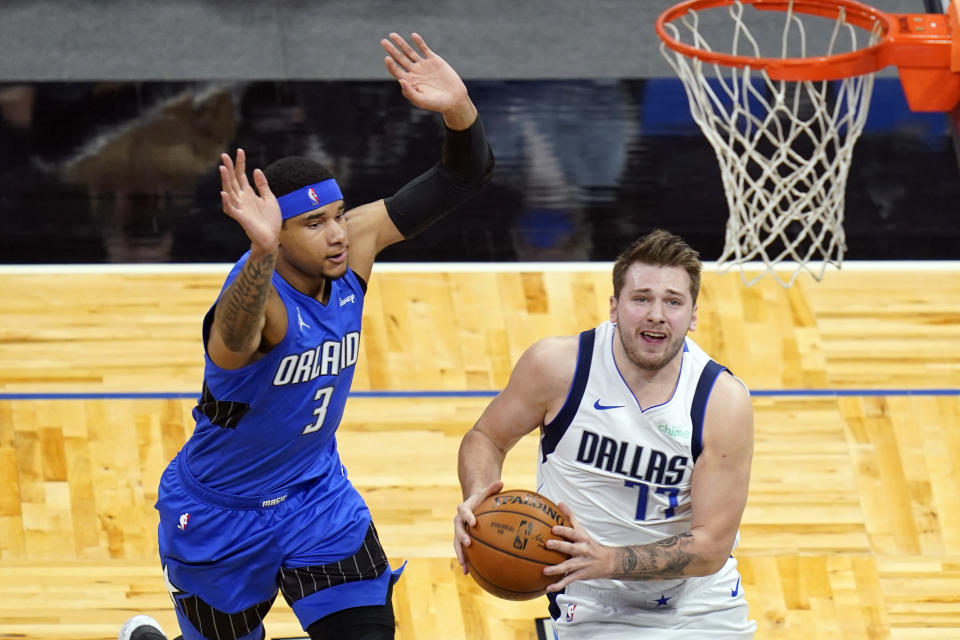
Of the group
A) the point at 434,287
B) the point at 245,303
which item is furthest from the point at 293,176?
the point at 434,287

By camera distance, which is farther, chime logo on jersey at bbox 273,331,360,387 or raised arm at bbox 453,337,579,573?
raised arm at bbox 453,337,579,573

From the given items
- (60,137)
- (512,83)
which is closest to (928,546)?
(512,83)

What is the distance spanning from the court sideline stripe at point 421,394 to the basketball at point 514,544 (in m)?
2.67

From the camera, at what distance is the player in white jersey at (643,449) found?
3.78 m

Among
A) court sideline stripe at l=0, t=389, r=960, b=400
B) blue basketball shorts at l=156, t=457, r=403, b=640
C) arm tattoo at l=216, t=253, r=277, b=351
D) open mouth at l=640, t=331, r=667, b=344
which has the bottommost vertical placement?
court sideline stripe at l=0, t=389, r=960, b=400

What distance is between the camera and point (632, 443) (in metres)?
3.88

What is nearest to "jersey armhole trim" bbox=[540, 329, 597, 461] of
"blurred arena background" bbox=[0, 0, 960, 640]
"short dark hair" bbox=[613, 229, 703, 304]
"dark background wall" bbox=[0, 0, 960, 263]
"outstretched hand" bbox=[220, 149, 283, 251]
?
"short dark hair" bbox=[613, 229, 703, 304]

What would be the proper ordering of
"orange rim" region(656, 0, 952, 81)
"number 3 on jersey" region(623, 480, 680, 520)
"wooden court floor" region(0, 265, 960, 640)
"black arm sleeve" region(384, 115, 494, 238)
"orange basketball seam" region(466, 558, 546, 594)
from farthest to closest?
"wooden court floor" region(0, 265, 960, 640) → "orange rim" region(656, 0, 952, 81) → "black arm sleeve" region(384, 115, 494, 238) → "number 3 on jersey" region(623, 480, 680, 520) → "orange basketball seam" region(466, 558, 546, 594)

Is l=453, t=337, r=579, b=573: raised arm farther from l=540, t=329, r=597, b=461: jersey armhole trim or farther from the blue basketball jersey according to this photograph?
the blue basketball jersey

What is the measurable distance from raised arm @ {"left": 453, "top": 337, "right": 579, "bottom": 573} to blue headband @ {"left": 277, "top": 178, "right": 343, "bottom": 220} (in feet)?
2.50

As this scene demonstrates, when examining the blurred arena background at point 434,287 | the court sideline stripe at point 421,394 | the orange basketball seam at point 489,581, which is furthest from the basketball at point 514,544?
the court sideline stripe at point 421,394

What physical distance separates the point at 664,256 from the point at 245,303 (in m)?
1.22

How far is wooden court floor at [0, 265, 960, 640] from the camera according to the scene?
5254mm

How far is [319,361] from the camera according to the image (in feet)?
12.8
